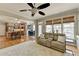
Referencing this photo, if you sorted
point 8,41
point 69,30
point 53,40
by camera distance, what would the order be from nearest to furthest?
point 69,30, point 8,41, point 53,40

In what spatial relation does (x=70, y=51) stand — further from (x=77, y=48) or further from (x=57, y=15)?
(x=57, y=15)

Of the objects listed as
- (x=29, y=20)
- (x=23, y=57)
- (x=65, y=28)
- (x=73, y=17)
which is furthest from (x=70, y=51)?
(x=29, y=20)

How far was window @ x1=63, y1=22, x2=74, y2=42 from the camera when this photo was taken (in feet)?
7.92

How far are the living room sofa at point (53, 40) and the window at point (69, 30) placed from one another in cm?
13

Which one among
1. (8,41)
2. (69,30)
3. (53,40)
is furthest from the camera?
(53,40)

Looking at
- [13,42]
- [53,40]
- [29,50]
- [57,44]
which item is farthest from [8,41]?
[57,44]

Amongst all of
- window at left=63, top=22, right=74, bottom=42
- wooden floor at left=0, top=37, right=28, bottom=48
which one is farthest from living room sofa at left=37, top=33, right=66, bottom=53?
wooden floor at left=0, top=37, right=28, bottom=48

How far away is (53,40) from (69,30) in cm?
69

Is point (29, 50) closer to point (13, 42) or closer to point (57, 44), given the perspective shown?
point (13, 42)

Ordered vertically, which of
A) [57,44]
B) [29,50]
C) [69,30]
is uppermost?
[69,30]

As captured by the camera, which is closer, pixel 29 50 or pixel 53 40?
pixel 29 50

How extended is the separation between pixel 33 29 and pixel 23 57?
37.2 inches

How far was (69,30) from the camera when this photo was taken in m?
2.49

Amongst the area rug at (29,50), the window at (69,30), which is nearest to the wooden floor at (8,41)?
the area rug at (29,50)
